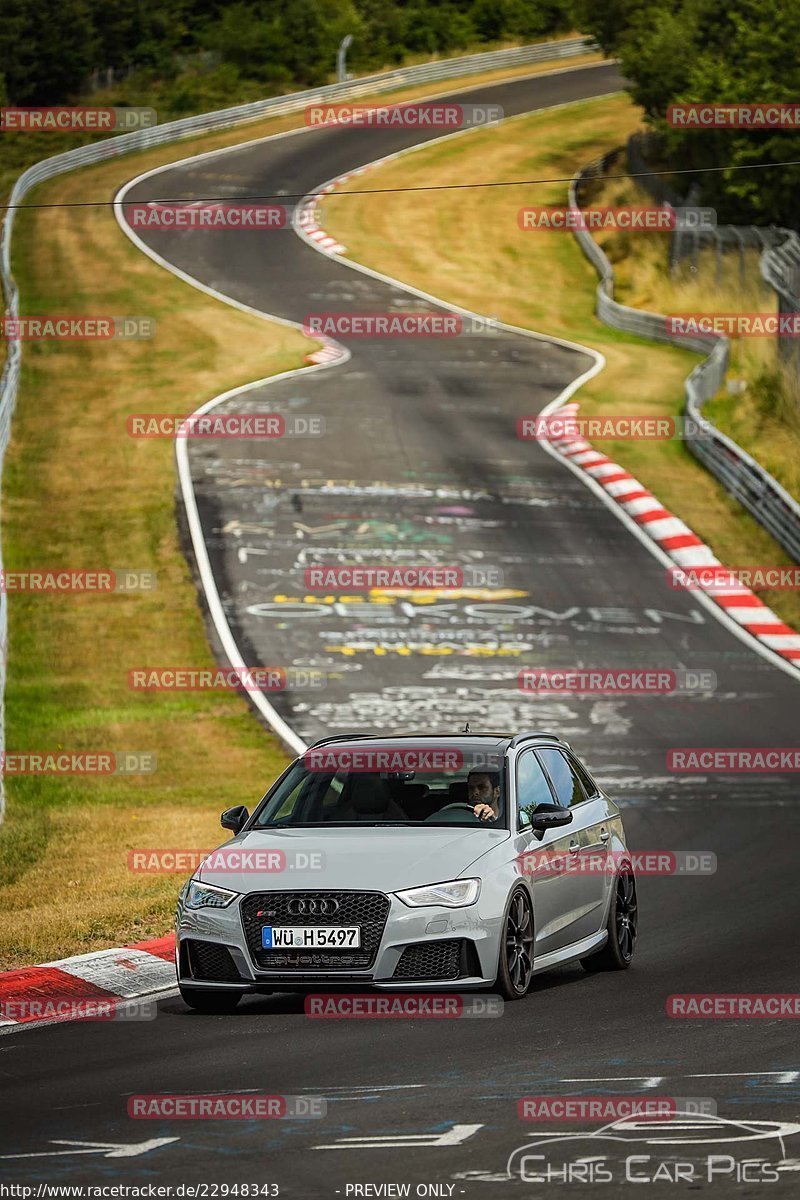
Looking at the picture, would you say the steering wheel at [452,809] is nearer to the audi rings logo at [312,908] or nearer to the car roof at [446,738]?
the car roof at [446,738]

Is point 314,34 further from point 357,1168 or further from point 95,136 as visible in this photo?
point 357,1168

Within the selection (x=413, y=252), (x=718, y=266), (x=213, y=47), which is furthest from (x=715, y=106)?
(x=213, y=47)

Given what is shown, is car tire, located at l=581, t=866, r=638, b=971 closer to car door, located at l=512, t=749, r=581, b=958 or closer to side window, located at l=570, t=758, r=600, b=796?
car door, located at l=512, t=749, r=581, b=958

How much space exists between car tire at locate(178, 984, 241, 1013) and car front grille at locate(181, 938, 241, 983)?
0.17m

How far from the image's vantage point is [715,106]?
52.0m

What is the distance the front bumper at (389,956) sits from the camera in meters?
9.98

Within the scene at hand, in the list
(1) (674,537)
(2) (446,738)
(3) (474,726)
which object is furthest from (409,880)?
(1) (674,537)

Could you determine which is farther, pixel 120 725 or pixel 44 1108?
pixel 120 725

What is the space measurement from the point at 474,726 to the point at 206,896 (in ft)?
41.5

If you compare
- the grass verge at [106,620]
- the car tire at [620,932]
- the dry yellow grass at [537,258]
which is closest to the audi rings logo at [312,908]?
the car tire at [620,932]

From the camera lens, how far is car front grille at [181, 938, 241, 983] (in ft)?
33.5

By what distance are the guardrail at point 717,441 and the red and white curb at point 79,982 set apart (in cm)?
2087

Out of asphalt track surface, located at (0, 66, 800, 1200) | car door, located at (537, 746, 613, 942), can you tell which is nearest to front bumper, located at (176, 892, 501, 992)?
asphalt track surface, located at (0, 66, 800, 1200)

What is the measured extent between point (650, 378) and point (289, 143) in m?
31.2
